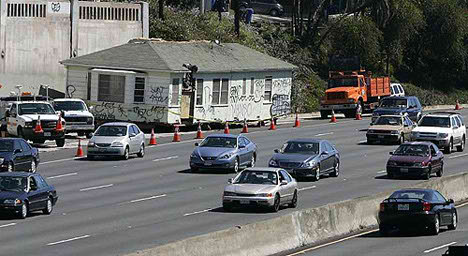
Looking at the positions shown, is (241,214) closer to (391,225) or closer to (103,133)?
(391,225)

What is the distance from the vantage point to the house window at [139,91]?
60.0 m

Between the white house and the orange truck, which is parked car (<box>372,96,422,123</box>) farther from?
the white house

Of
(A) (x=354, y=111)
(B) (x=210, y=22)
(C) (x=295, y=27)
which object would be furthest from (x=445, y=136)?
(C) (x=295, y=27)

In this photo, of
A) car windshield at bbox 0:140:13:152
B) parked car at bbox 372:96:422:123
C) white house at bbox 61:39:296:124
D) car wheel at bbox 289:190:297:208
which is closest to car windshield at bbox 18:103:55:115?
white house at bbox 61:39:296:124

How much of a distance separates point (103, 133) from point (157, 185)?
25.5ft

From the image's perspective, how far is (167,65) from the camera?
5988cm

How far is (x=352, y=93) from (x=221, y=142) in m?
29.1

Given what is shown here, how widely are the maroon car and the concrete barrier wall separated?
6.27 metres

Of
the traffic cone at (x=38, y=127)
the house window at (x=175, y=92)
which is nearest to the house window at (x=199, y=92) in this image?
the house window at (x=175, y=92)

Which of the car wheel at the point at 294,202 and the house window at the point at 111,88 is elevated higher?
the house window at the point at 111,88

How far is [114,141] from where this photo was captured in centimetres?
4609

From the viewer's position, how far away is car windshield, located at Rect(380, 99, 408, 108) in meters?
64.9

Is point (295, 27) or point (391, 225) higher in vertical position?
point (295, 27)

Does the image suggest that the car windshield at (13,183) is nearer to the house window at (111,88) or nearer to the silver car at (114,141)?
the silver car at (114,141)
